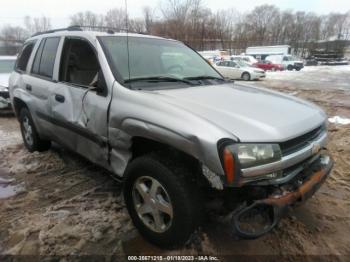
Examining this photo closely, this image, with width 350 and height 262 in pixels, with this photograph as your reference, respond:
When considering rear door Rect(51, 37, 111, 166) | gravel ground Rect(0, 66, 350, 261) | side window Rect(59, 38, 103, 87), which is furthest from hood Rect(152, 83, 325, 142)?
side window Rect(59, 38, 103, 87)

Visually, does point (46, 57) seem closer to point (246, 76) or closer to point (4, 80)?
point (4, 80)

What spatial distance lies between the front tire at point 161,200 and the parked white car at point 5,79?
20.0ft

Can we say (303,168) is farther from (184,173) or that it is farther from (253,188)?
(184,173)

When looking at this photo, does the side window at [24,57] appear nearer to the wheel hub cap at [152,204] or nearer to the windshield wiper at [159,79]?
the windshield wiper at [159,79]

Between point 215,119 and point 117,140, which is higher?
point 215,119

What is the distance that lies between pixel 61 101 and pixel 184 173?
1899 mm

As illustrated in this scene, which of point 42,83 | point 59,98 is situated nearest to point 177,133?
point 59,98

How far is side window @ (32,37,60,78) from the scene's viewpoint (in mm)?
3852

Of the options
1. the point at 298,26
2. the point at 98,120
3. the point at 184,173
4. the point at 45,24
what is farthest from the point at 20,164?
the point at 298,26

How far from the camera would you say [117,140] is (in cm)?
279

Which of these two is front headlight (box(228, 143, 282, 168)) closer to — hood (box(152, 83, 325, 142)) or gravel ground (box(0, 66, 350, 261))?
hood (box(152, 83, 325, 142))

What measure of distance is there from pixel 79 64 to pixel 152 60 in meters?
0.82

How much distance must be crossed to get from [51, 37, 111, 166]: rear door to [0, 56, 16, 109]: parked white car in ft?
15.0

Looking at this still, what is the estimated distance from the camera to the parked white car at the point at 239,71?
2214 centimetres
